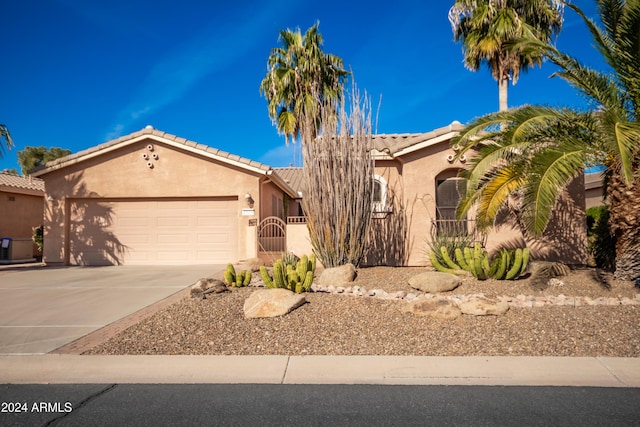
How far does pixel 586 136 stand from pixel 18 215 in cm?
2266

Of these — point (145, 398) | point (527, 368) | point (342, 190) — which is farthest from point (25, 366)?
point (342, 190)

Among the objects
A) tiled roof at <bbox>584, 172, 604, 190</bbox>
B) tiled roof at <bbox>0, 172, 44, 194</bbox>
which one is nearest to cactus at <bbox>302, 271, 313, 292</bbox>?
tiled roof at <bbox>584, 172, 604, 190</bbox>

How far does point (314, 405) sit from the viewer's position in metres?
4.02

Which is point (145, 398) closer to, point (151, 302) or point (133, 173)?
point (151, 302)

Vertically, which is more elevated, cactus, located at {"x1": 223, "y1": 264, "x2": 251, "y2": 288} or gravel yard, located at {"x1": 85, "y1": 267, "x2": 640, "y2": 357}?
cactus, located at {"x1": 223, "y1": 264, "x2": 251, "y2": 288}

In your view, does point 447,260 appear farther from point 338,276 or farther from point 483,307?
point 483,307

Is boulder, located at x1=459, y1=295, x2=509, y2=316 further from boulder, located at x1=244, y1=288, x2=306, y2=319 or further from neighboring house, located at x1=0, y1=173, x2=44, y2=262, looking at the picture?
neighboring house, located at x1=0, y1=173, x2=44, y2=262

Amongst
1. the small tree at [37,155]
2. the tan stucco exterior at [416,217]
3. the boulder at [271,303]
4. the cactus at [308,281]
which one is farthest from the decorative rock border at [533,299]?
the small tree at [37,155]

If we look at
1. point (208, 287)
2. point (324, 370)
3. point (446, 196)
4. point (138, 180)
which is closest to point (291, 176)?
point (138, 180)

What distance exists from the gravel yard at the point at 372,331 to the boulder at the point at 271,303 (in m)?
0.14

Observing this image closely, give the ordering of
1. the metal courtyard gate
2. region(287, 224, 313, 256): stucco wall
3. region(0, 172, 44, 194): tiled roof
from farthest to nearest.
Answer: region(0, 172, 44, 194): tiled roof → the metal courtyard gate → region(287, 224, 313, 256): stucco wall

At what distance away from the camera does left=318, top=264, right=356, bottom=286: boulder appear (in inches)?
360

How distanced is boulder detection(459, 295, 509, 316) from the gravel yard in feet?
0.39

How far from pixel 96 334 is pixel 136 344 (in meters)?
0.98
